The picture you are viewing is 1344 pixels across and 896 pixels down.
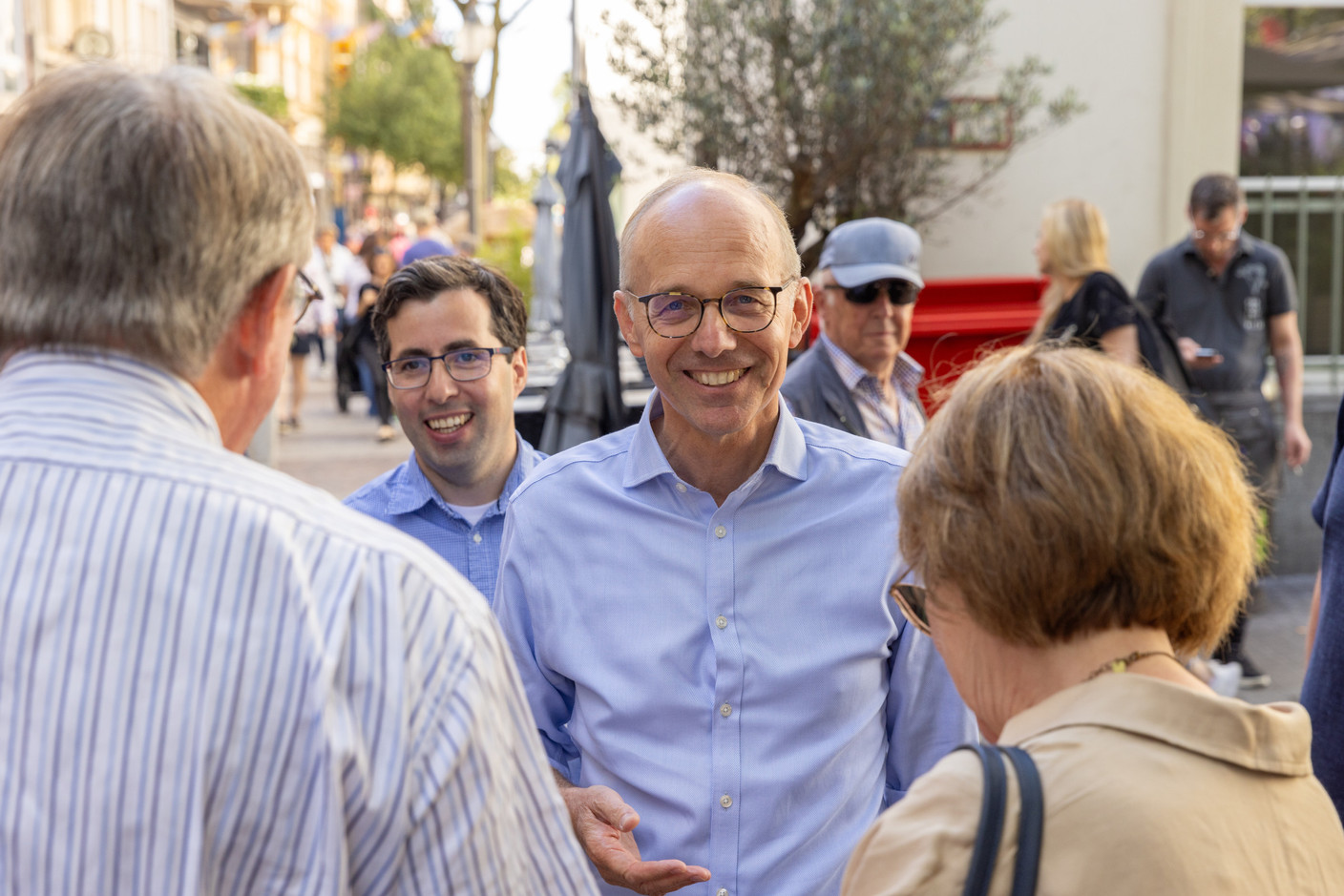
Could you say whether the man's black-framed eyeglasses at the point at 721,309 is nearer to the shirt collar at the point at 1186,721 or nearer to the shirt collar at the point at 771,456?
the shirt collar at the point at 771,456

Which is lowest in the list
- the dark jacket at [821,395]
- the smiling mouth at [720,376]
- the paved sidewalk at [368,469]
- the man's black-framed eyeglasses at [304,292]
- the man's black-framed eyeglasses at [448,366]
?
the paved sidewalk at [368,469]

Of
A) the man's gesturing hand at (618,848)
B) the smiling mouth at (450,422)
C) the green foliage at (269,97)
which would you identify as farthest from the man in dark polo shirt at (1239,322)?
the green foliage at (269,97)

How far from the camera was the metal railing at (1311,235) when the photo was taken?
8.31 m

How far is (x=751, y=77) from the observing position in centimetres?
888

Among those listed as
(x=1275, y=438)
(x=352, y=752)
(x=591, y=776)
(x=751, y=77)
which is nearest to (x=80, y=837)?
(x=352, y=752)

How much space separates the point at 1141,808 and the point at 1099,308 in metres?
4.57

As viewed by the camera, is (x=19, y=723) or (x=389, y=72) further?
(x=389, y=72)

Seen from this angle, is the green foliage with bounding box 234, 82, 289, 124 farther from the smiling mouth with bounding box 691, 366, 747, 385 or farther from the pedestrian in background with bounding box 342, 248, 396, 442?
the smiling mouth with bounding box 691, 366, 747, 385

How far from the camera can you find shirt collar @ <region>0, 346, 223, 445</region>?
1184 millimetres

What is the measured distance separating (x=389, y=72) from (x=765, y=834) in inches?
1963

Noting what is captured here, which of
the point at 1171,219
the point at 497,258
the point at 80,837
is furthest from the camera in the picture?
the point at 497,258

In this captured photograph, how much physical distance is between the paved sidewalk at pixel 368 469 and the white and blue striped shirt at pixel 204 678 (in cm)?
520

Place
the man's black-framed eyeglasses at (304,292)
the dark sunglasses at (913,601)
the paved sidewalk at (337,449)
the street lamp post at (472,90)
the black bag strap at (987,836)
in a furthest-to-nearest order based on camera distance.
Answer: the street lamp post at (472,90)
the paved sidewalk at (337,449)
the dark sunglasses at (913,601)
the man's black-framed eyeglasses at (304,292)
the black bag strap at (987,836)

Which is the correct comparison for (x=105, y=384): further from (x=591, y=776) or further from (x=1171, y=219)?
(x=1171, y=219)
